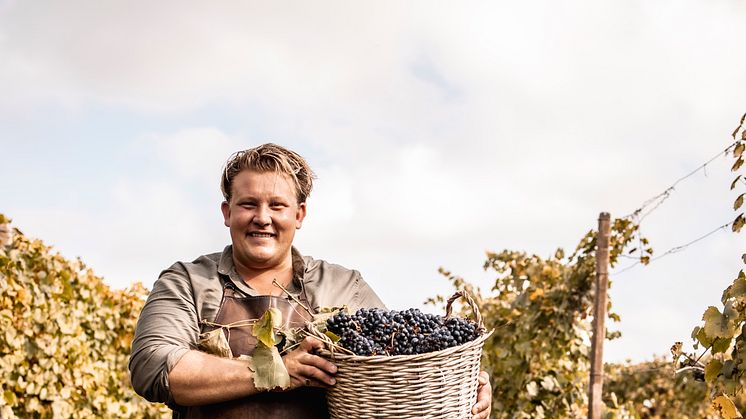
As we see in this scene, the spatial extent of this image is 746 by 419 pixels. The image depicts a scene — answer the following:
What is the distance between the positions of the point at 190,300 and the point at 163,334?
0.17m

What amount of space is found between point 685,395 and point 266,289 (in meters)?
8.02

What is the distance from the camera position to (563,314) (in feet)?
19.2

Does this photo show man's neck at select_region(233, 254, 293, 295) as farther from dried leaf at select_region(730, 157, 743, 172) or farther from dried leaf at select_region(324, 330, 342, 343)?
dried leaf at select_region(730, 157, 743, 172)

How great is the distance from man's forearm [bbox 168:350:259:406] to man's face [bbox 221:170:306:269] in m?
0.42

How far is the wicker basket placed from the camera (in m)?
2.21

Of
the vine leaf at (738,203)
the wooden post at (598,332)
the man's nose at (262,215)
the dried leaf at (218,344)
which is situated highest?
the wooden post at (598,332)

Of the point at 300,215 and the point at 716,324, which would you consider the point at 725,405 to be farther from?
the point at 300,215

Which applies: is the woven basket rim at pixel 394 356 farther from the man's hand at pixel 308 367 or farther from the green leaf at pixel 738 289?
the green leaf at pixel 738 289

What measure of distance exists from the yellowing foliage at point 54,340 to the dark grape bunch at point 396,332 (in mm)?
3231

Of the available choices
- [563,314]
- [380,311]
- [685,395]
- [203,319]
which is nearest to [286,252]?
[203,319]

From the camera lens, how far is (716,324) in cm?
266

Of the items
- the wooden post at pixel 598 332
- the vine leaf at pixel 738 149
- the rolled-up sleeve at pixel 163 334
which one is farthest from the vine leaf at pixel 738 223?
the wooden post at pixel 598 332

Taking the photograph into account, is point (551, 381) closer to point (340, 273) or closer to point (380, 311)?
point (340, 273)

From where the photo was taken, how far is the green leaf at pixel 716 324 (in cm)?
263
